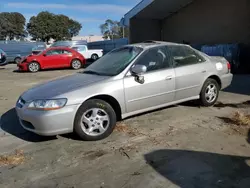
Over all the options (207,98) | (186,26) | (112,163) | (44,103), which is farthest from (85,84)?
(186,26)

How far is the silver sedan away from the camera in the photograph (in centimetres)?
423

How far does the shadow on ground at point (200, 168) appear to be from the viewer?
314cm

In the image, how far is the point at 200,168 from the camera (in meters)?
3.46

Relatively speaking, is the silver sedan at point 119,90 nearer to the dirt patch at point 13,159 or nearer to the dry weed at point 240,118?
the dirt patch at point 13,159

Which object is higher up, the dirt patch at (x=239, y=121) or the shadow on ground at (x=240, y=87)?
the shadow on ground at (x=240, y=87)

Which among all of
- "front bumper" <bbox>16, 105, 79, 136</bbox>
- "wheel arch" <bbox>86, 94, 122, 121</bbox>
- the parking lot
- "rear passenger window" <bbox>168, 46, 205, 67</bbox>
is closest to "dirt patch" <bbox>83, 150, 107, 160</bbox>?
the parking lot

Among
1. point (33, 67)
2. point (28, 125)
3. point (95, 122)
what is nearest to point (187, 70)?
point (95, 122)

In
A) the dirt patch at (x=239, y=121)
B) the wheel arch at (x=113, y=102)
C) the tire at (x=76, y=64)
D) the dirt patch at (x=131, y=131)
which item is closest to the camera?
the dirt patch at (x=131, y=131)

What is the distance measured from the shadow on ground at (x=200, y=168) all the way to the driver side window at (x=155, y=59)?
181 cm

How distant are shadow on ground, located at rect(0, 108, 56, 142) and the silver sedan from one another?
0.41 meters

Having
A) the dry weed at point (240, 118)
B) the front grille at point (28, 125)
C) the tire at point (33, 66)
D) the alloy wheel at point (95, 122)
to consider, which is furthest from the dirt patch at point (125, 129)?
the tire at point (33, 66)

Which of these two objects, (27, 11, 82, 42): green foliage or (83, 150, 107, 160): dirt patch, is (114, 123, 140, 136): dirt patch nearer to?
(83, 150, 107, 160): dirt patch

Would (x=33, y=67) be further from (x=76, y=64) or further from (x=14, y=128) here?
(x=14, y=128)

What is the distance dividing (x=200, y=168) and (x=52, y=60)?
1516cm
